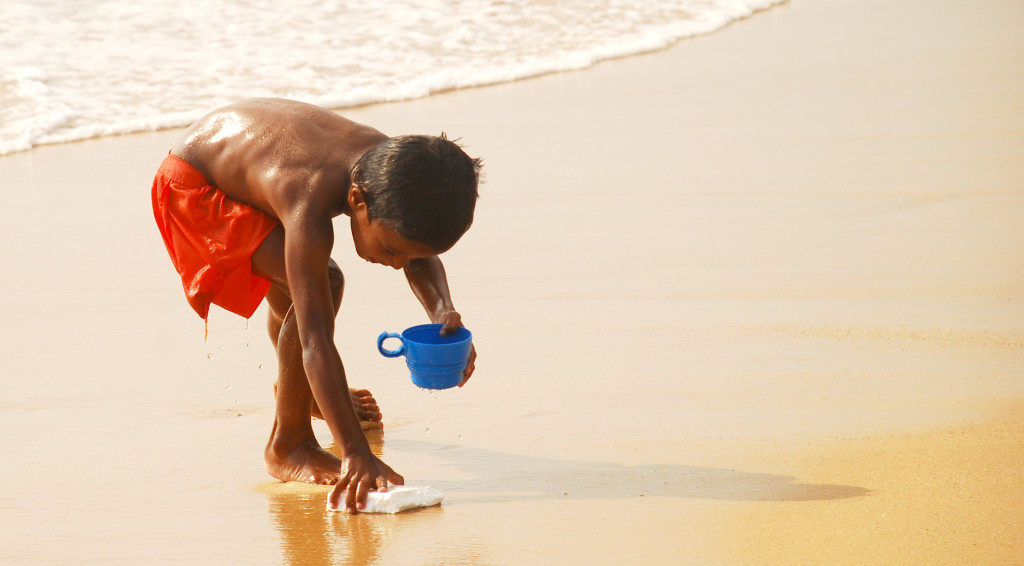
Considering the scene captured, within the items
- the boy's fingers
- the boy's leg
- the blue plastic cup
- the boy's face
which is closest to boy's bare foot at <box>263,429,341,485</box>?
the boy's leg

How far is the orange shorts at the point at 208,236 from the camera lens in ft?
9.84

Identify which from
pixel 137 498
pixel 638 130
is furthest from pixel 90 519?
pixel 638 130

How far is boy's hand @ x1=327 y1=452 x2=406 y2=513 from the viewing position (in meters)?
2.72

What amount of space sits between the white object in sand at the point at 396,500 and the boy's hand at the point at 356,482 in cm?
1

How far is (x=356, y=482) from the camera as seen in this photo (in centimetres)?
274

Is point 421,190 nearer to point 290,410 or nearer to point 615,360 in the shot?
point 290,410

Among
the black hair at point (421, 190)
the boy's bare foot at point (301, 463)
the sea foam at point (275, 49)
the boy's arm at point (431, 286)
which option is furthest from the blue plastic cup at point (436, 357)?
the sea foam at point (275, 49)

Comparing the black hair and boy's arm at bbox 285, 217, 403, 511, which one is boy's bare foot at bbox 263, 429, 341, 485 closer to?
boy's arm at bbox 285, 217, 403, 511

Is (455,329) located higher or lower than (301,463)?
higher

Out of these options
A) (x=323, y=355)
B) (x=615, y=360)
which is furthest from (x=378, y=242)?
(x=615, y=360)

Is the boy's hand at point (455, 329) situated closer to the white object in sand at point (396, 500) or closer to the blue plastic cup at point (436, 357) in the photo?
the blue plastic cup at point (436, 357)

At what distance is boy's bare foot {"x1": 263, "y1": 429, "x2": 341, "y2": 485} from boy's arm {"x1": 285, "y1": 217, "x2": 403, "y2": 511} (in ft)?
0.68

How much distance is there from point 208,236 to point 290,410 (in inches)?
19.3

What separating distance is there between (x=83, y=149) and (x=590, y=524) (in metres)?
4.58
